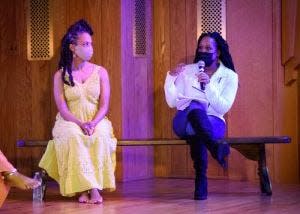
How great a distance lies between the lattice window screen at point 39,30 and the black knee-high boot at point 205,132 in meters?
1.87

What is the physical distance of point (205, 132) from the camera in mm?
4258

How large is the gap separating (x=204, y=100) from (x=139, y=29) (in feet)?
4.40

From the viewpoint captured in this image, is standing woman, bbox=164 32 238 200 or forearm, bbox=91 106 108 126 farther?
forearm, bbox=91 106 108 126

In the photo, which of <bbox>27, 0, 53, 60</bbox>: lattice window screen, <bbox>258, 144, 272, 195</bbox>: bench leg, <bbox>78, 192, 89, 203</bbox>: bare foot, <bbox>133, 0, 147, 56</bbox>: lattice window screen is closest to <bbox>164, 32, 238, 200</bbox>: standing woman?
<bbox>258, 144, 272, 195</bbox>: bench leg

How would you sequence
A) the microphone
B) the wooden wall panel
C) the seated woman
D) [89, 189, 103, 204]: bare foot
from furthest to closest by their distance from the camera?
the wooden wall panel, the microphone, [89, 189, 103, 204]: bare foot, the seated woman

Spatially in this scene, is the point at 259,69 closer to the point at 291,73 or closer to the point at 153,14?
the point at 291,73

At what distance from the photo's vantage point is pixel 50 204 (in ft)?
13.9

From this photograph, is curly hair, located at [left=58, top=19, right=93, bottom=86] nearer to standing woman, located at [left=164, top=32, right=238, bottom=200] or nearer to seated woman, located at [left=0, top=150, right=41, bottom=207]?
standing woman, located at [left=164, top=32, right=238, bottom=200]

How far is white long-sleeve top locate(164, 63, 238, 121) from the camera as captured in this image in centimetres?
454

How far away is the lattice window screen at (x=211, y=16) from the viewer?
539 centimetres

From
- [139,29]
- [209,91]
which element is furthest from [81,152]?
[139,29]

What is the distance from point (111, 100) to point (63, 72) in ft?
2.98

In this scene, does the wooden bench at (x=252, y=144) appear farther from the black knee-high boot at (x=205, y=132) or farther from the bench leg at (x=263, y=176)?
the black knee-high boot at (x=205, y=132)

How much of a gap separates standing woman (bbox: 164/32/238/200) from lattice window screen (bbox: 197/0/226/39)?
0.68 metres
